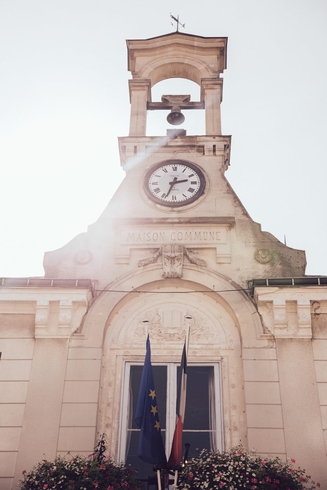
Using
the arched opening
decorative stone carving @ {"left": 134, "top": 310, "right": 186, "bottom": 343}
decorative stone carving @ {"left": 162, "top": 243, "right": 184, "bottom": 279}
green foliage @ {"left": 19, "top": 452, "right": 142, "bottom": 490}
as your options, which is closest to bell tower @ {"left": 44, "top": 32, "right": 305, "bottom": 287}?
decorative stone carving @ {"left": 162, "top": 243, "right": 184, "bottom": 279}

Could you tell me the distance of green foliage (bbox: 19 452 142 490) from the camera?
7.79m

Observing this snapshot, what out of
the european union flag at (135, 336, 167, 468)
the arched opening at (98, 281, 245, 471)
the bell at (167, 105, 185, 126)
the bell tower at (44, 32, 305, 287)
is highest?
the bell at (167, 105, 185, 126)

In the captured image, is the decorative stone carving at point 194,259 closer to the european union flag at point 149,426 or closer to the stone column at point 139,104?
the european union flag at point 149,426

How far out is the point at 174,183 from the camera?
479 inches

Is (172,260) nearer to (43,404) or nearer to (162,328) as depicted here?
(162,328)

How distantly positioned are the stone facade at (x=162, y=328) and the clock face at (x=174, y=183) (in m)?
0.13

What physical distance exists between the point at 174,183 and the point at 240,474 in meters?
6.42

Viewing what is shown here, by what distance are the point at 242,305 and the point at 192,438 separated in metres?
2.54

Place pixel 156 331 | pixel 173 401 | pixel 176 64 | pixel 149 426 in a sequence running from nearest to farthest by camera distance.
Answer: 1. pixel 149 426
2. pixel 173 401
3. pixel 156 331
4. pixel 176 64

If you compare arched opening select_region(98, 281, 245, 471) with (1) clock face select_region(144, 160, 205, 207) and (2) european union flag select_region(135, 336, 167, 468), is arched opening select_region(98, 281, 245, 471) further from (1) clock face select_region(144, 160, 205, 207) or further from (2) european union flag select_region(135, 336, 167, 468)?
(1) clock face select_region(144, 160, 205, 207)

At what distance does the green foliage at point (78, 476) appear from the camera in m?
7.79

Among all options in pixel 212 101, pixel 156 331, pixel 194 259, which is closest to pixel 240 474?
pixel 156 331

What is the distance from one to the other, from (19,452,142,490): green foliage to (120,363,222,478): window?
988mm

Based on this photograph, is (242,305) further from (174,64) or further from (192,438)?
(174,64)
